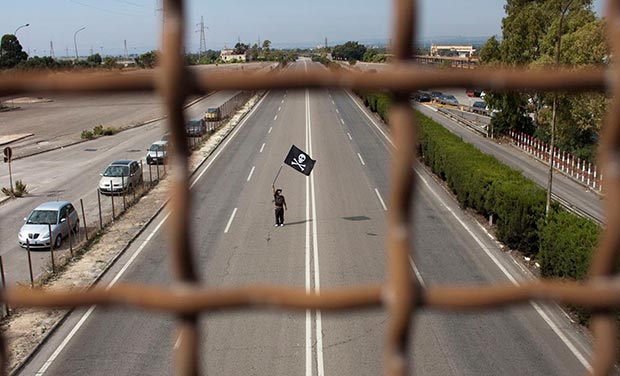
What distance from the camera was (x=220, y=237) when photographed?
12523 millimetres

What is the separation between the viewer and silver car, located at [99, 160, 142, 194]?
1612cm

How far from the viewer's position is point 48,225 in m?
12.0

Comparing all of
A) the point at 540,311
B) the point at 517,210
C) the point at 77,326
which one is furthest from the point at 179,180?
the point at 517,210

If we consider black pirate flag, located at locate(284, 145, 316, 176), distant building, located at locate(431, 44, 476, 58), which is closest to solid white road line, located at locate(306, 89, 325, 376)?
black pirate flag, located at locate(284, 145, 316, 176)

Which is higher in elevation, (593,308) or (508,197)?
(593,308)

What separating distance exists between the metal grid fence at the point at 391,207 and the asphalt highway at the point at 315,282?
0.33ft

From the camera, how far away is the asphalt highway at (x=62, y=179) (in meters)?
11.7

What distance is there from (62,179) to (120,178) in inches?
123

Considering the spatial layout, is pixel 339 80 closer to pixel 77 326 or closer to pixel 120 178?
pixel 77 326

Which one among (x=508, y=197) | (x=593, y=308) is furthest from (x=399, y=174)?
(x=508, y=197)

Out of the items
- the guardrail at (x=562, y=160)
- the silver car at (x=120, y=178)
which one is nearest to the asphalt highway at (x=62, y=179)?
the silver car at (x=120, y=178)

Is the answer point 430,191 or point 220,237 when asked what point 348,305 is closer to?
point 220,237

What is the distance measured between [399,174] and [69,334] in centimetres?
842

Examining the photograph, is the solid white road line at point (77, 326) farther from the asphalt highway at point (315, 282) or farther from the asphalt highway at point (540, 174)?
the asphalt highway at point (540, 174)
